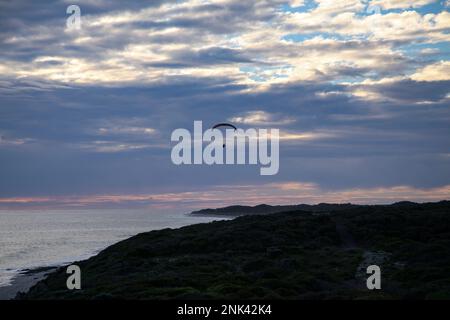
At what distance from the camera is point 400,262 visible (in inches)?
1736

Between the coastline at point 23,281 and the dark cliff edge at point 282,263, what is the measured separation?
3.99m

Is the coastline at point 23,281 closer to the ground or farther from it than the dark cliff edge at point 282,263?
closer to the ground

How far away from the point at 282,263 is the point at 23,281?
33927mm

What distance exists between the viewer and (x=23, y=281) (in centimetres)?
6144

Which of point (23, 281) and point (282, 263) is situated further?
point (23, 281)

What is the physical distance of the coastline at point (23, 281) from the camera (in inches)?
2069

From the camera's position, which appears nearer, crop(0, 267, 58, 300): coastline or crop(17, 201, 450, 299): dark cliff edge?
crop(17, 201, 450, 299): dark cliff edge

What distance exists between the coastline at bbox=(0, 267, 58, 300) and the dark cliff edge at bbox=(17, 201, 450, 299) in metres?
3.99

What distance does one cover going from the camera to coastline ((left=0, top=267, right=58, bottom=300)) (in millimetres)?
52559

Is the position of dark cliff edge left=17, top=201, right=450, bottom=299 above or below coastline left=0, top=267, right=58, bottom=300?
above

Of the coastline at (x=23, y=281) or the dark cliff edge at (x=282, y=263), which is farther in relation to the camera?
the coastline at (x=23, y=281)

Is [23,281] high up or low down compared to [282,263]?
down
